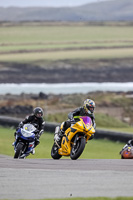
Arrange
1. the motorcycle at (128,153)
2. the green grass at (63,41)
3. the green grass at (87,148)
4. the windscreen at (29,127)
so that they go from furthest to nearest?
1. the green grass at (63,41)
2. the green grass at (87,148)
3. the motorcycle at (128,153)
4. the windscreen at (29,127)

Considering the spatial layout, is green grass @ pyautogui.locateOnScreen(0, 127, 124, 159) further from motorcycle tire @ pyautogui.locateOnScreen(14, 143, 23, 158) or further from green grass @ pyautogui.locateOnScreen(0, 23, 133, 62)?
green grass @ pyautogui.locateOnScreen(0, 23, 133, 62)

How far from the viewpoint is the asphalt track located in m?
8.71

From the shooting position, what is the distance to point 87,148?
24.8m

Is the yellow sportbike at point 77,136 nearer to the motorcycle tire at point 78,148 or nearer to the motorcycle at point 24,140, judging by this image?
the motorcycle tire at point 78,148

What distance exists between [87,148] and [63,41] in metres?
112

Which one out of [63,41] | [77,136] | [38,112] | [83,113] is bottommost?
[63,41]

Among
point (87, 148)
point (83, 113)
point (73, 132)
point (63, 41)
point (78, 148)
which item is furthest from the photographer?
point (63, 41)

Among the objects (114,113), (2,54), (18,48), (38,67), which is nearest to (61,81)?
(38,67)

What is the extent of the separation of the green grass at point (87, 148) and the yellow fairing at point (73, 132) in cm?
612

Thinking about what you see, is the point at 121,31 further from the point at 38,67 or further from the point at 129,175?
the point at 129,175

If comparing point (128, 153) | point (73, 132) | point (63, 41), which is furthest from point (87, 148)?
point (63, 41)

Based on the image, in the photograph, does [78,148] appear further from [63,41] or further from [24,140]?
[63,41]

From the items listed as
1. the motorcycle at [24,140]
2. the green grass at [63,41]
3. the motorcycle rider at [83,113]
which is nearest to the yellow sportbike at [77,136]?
the motorcycle rider at [83,113]

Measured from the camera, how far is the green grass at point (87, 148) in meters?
21.9
